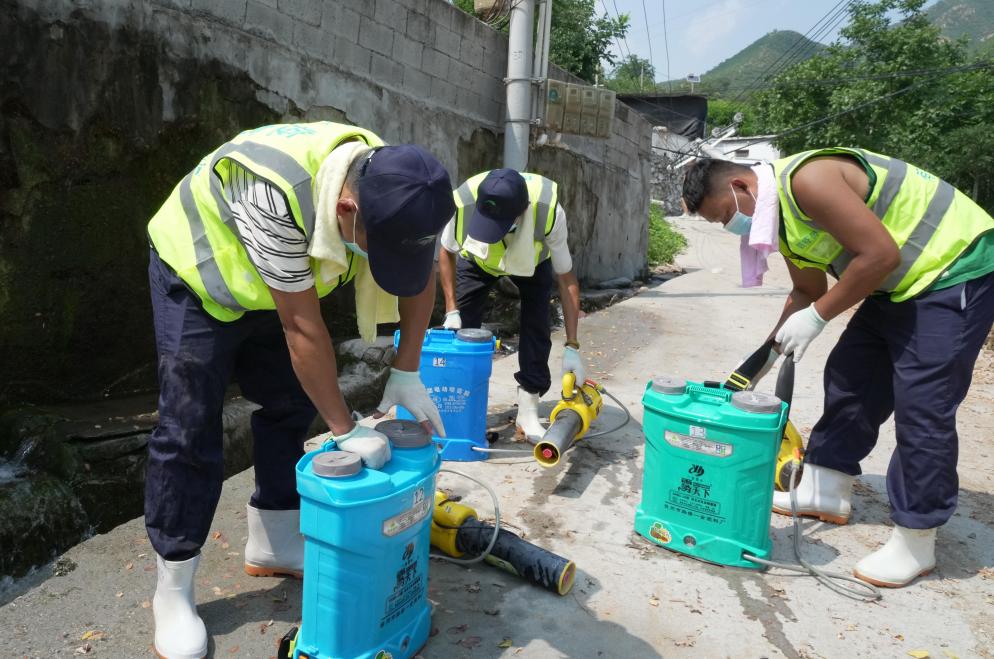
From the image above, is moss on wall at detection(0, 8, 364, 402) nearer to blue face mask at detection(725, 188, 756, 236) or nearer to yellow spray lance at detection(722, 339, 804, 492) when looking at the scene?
blue face mask at detection(725, 188, 756, 236)

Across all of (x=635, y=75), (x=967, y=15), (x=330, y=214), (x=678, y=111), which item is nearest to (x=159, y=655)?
(x=330, y=214)

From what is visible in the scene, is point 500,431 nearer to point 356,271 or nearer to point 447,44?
point 356,271

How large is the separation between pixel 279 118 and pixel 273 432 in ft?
9.13

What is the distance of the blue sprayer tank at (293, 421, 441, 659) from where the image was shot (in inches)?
65.9

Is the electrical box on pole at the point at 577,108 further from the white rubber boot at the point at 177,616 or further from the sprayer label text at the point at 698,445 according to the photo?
the white rubber boot at the point at 177,616

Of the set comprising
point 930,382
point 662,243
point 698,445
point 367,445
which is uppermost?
point 662,243

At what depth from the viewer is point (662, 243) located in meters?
15.7

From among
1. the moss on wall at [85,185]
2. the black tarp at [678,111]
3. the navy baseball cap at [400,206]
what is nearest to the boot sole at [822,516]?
the navy baseball cap at [400,206]

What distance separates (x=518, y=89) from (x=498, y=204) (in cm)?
397

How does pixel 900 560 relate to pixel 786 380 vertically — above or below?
below

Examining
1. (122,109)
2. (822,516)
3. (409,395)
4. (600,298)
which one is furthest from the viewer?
(600,298)

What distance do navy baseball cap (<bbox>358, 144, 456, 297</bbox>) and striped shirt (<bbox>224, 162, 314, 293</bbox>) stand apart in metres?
0.17

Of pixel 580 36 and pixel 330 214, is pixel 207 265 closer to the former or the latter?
pixel 330 214

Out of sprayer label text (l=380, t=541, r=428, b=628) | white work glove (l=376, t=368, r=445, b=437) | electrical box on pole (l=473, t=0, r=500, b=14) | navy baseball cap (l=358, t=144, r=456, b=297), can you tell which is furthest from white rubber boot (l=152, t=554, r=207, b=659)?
electrical box on pole (l=473, t=0, r=500, b=14)
